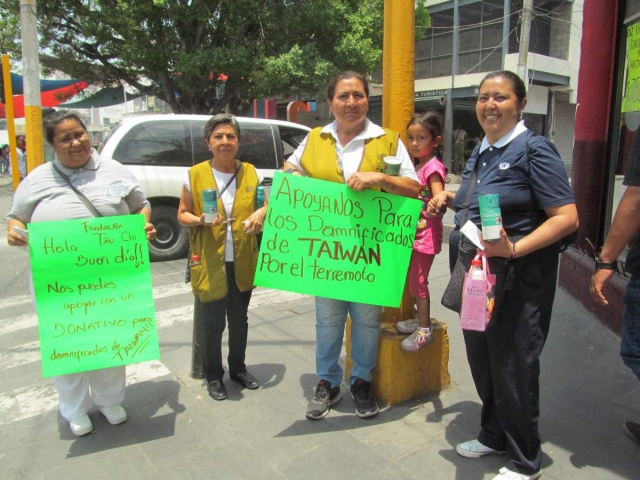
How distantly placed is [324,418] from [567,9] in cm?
2093

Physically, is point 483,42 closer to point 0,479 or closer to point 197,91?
point 197,91

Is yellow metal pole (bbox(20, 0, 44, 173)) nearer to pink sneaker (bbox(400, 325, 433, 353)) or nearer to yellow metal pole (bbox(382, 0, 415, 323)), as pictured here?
yellow metal pole (bbox(382, 0, 415, 323))

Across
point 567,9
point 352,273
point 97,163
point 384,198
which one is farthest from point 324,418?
point 567,9

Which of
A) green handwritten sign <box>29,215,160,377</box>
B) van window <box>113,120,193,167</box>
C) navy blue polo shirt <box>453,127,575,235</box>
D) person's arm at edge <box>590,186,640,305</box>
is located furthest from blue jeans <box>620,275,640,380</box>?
van window <box>113,120,193,167</box>

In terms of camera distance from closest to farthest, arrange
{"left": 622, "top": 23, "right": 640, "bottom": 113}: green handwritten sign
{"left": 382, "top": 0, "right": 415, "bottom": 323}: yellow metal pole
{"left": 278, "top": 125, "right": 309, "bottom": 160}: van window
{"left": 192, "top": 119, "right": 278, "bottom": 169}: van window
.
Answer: {"left": 382, "top": 0, "right": 415, "bottom": 323}: yellow metal pole
{"left": 622, "top": 23, "right": 640, "bottom": 113}: green handwritten sign
{"left": 192, "top": 119, "right": 278, "bottom": 169}: van window
{"left": 278, "top": 125, "right": 309, "bottom": 160}: van window

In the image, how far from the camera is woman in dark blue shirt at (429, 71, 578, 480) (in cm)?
219

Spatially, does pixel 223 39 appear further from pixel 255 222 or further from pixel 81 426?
pixel 81 426

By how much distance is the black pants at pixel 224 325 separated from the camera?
3289mm

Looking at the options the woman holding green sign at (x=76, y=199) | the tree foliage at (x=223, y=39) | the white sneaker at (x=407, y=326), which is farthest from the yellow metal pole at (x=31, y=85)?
the white sneaker at (x=407, y=326)

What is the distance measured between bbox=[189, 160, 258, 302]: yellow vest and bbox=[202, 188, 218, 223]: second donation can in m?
0.17

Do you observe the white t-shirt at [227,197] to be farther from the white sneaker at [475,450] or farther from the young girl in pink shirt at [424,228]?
the white sneaker at [475,450]

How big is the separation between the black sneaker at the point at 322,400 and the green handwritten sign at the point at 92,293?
972mm

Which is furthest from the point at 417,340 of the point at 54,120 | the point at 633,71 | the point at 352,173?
the point at 633,71

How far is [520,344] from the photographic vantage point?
7.72 feet
